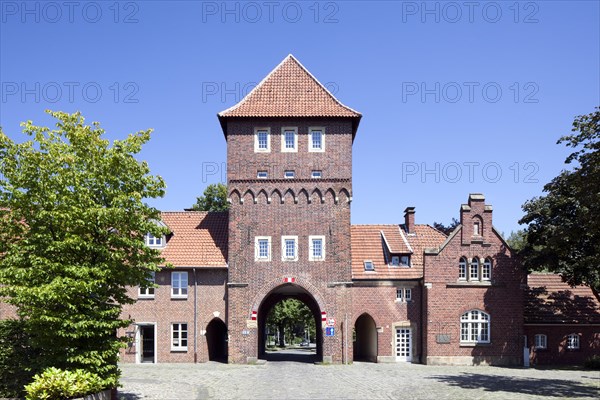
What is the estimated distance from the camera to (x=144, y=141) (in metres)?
22.4

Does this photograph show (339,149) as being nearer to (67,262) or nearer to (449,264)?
(449,264)

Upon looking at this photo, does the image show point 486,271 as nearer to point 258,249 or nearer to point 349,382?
point 258,249

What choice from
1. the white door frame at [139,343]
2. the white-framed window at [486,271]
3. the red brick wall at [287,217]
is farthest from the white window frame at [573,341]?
the white door frame at [139,343]

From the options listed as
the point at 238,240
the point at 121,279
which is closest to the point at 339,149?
the point at 238,240

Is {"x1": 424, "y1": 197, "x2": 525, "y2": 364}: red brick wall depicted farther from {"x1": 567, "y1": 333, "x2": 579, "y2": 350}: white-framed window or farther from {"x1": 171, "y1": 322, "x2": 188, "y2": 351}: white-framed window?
{"x1": 171, "y1": 322, "x2": 188, "y2": 351}: white-framed window

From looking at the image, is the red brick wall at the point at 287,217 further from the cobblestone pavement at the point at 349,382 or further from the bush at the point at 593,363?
the bush at the point at 593,363

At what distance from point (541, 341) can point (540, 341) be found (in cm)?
6

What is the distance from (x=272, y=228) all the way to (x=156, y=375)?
11.6 m

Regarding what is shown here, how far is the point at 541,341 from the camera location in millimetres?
39094

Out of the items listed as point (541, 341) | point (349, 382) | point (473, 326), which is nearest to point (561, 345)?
point (541, 341)

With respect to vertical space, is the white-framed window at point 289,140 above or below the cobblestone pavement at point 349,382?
above

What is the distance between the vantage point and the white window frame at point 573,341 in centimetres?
3903

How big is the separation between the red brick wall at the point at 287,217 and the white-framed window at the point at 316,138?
29 cm

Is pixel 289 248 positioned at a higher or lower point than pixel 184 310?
higher
